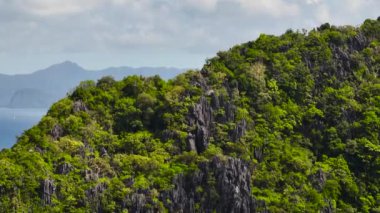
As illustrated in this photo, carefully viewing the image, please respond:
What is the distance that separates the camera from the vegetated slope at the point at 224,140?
49781 millimetres

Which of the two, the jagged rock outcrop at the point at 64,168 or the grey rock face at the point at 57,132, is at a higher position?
the grey rock face at the point at 57,132

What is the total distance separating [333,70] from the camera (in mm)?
68812

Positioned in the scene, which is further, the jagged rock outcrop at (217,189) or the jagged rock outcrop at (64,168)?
the jagged rock outcrop at (217,189)

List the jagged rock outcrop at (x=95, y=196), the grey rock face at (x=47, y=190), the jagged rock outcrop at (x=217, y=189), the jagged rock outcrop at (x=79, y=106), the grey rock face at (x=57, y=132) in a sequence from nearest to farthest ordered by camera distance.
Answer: the grey rock face at (x=47, y=190)
the jagged rock outcrop at (x=95, y=196)
the jagged rock outcrop at (x=217, y=189)
the grey rock face at (x=57, y=132)
the jagged rock outcrop at (x=79, y=106)

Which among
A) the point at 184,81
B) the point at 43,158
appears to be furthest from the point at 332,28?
the point at 43,158

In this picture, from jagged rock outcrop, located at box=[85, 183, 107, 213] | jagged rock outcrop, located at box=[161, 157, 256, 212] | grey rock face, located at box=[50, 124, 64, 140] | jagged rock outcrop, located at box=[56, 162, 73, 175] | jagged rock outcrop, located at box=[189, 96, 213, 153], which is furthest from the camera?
jagged rock outcrop, located at box=[189, 96, 213, 153]

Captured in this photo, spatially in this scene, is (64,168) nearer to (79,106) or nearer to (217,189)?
(79,106)

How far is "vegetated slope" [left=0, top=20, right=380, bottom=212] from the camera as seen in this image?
49.8 m

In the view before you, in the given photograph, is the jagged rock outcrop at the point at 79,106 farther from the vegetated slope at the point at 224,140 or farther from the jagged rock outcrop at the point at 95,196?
the jagged rock outcrop at the point at 95,196

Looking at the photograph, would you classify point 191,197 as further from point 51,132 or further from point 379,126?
point 379,126

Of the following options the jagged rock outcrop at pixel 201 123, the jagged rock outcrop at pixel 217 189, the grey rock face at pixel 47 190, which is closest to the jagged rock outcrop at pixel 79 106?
the jagged rock outcrop at pixel 201 123

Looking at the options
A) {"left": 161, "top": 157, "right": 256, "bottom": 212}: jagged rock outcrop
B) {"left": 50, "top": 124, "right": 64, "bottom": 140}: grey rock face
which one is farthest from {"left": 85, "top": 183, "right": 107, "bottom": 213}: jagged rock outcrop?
{"left": 50, "top": 124, "right": 64, "bottom": 140}: grey rock face

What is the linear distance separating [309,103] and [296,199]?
50.2 feet

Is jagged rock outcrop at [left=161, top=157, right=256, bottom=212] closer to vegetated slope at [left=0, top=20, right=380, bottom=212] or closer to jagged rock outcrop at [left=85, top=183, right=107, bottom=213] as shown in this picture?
vegetated slope at [left=0, top=20, right=380, bottom=212]
